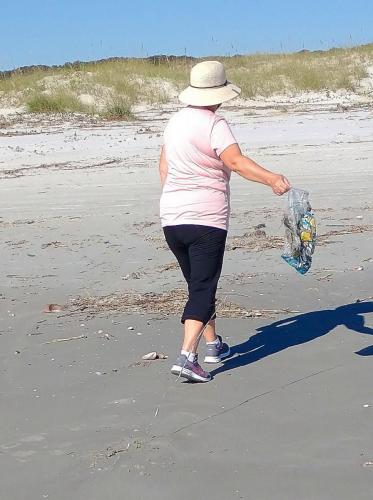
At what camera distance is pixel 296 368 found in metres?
4.82

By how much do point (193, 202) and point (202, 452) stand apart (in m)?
1.35

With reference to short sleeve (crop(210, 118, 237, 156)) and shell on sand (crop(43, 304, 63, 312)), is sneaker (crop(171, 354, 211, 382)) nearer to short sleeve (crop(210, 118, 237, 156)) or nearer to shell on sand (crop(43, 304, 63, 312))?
short sleeve (crop(210, 118, 237, 156))

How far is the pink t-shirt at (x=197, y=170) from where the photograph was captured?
15.2 feet

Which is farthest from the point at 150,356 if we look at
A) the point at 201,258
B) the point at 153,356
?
the point at 201,258

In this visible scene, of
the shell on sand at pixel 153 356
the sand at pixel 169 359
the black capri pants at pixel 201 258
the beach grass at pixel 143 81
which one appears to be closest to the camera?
the sand at pixel 169 359

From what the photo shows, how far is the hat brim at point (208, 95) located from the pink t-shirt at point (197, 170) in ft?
0.15

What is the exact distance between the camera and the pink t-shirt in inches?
182

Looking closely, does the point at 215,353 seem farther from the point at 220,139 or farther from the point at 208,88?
the point at 208,88

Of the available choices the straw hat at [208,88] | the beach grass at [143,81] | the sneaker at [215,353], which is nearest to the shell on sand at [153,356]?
the sneaker at [215,353]

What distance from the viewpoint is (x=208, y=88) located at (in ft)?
15.5

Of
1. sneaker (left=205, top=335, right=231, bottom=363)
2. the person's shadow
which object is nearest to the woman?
sneaker (left=205, top=335, right=231, bottom=363)

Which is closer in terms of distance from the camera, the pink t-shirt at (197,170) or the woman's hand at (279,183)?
the woman's hand at (279,183)

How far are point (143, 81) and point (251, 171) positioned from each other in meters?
19.9

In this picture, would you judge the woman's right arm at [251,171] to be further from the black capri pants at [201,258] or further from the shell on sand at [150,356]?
the shell on sand at [150,356]
